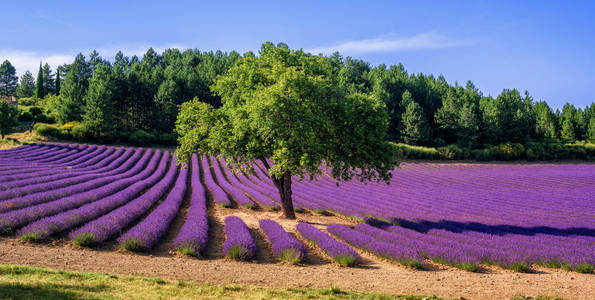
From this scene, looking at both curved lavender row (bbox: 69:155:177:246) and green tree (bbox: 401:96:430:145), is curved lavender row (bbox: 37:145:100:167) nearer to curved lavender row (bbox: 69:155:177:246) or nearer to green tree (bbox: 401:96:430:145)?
curved lavender row (bbox: 69:155:177:246)

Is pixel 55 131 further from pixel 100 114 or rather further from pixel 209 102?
pixel 209 102

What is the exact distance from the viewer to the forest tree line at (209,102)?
171ft

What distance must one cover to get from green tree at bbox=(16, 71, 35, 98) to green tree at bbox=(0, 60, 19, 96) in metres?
5.40

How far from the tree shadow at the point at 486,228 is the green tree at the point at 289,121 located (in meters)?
2.03

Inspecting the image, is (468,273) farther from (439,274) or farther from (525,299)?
(525,299)

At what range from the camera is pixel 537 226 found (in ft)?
44.3

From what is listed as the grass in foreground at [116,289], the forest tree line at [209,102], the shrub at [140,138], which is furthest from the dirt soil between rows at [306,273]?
the shrub at [140,138]

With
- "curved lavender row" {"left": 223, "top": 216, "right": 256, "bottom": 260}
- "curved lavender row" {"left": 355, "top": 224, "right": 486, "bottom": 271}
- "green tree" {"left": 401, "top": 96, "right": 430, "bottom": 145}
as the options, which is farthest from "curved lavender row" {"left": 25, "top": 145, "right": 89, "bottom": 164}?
"green tree" {"left": 401, "top": 96, "right": 430, "bottom": 145}

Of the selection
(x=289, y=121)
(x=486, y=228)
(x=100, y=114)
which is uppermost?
(x=100, y=114)

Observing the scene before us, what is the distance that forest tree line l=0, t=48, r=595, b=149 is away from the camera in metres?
52.2

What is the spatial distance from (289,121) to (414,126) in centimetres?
5652

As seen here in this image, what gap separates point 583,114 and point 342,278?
102 meters

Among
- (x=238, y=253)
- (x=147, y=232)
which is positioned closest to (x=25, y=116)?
(x=147, y=232)

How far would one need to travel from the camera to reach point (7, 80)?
330ft
